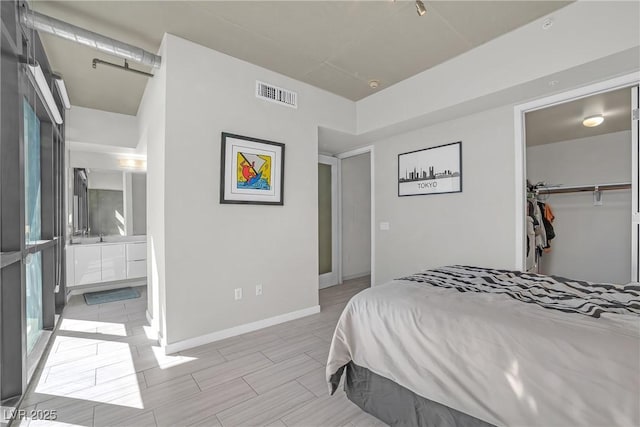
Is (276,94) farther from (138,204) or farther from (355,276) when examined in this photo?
(355,276)

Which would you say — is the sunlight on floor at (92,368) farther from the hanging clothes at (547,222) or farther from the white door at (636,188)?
the hanging clothes at (547,222)

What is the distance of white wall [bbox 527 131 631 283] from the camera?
4.17 metres

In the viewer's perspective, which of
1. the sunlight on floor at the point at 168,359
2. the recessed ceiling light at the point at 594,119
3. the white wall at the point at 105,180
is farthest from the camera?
the white wall at the point at 105,180

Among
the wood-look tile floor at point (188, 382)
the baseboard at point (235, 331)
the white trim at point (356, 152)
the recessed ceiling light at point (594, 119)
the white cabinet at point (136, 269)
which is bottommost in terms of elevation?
the wood-look tile floor at point (188, 382)

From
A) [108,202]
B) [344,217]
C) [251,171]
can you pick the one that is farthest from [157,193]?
[344,217]

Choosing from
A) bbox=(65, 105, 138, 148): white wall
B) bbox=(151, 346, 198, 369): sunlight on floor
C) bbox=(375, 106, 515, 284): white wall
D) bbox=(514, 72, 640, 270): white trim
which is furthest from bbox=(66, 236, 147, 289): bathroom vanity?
bbox=(514, 72, 640, 270): white trim

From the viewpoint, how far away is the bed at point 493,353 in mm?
1041

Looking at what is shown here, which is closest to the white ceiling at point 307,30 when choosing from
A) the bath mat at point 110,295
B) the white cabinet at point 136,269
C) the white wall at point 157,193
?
the white wall at point 157,193

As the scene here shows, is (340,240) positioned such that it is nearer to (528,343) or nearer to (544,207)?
(544,207)

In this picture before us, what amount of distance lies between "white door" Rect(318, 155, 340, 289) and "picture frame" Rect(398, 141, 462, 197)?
1409 millimetres

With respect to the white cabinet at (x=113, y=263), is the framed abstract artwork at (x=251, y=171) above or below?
above

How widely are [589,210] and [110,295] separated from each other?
7.48 m

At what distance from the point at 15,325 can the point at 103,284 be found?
323 centimetres

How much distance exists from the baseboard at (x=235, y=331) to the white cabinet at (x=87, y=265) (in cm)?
275
